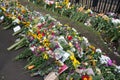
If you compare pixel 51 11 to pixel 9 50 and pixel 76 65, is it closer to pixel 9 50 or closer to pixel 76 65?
pixel 9 50

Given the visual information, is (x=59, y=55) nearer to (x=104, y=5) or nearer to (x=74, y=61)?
(x=74, y=61)

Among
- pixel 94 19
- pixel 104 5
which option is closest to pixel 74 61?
pixel 94 19

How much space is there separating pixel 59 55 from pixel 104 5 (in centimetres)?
546

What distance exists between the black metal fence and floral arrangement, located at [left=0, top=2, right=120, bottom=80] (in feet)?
12.8

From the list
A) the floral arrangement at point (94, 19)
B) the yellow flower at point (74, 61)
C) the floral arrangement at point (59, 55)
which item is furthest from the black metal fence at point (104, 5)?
the yellow flower at point (74, 61)

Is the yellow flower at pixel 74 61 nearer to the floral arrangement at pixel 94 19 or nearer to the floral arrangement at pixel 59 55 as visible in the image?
the floral arrangement at pixel 59 55

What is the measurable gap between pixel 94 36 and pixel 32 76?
263 centimetres

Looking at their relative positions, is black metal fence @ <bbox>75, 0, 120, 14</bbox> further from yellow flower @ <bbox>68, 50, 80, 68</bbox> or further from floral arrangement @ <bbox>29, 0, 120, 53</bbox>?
yellow flower @ <bbox>68, 50, 80, 68</bbox>

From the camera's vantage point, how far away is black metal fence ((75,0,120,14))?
9.78 m

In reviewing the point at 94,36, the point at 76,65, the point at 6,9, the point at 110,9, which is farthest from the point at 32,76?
the point at 110,9

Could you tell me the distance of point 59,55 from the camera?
5090mm

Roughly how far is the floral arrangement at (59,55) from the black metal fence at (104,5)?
12.8 feet

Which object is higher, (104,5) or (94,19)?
(94,19)

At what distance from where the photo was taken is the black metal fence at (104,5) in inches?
385
